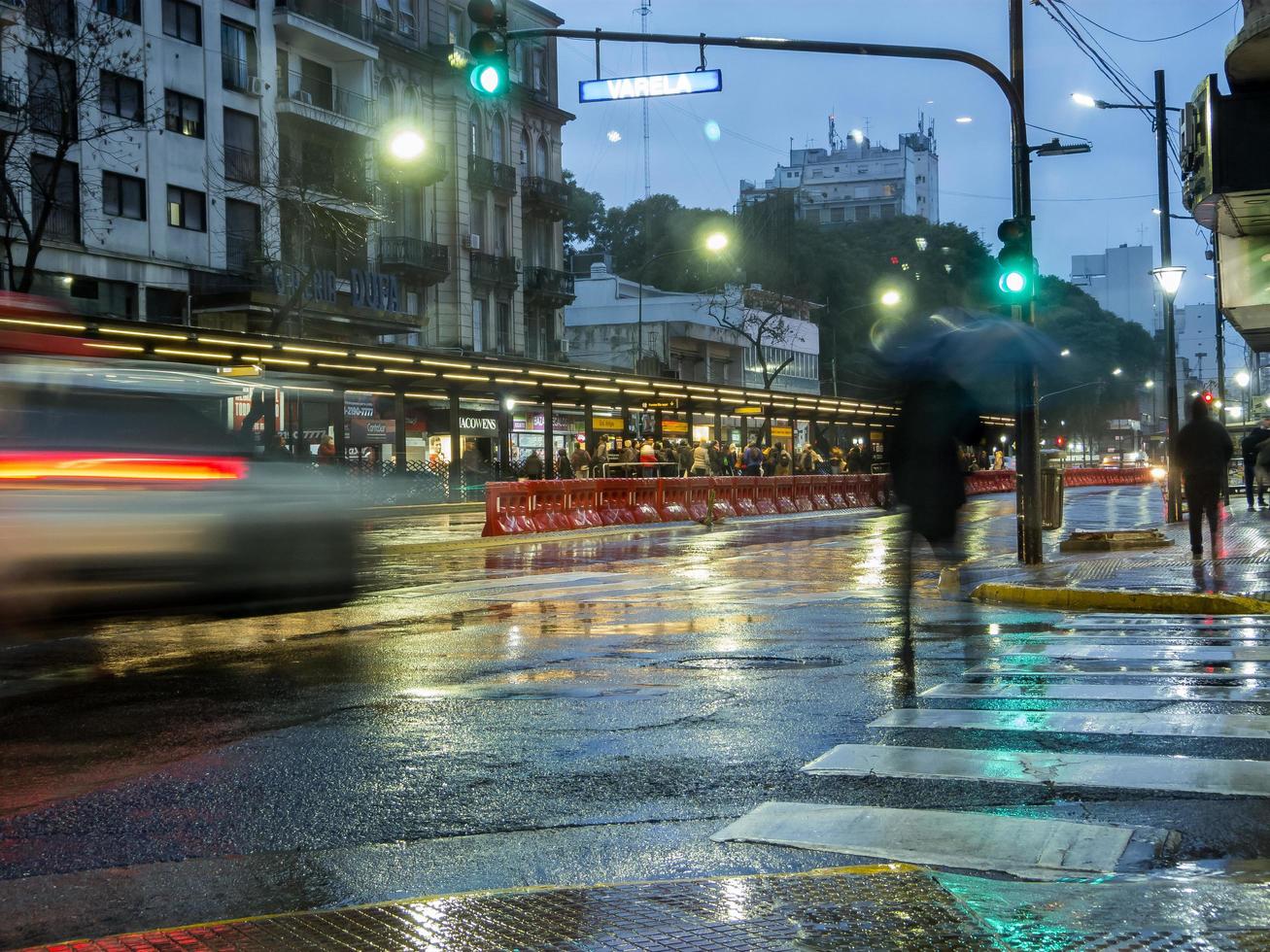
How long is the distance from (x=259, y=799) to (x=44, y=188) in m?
32.6

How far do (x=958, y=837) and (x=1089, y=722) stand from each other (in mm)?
2316

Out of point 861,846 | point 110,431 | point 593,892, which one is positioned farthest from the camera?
point 110,431

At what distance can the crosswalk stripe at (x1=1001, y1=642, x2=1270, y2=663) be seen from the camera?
9.08 metres

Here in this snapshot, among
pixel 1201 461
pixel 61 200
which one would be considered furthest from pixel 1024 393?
pixel 61 200

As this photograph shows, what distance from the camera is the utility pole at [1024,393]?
628 inches

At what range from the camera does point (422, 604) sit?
529 inches

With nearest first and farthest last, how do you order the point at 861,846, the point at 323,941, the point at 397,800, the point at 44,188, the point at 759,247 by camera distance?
the point at 323,941 → the point at 861,846 → the point at 397,800 → the point at 44,188 → the point at 759,247

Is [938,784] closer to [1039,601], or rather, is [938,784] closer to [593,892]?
[593,892]

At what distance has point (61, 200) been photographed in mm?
38281

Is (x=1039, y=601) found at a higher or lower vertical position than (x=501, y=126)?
lower

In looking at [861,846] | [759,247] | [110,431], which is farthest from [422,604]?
[759,247]

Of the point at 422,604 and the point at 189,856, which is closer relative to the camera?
the point at 189,856

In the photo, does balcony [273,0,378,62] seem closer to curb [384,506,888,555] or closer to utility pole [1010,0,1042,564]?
curb [384,506,888,555]

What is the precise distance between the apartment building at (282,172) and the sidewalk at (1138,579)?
59.6 ft
